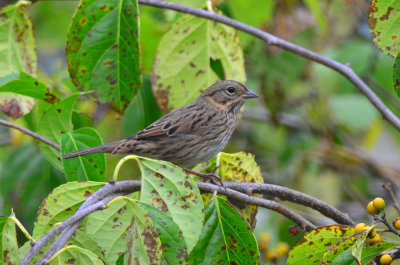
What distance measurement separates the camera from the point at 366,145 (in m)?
7.58

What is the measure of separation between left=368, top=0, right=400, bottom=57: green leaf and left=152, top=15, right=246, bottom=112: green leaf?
1.30 metres

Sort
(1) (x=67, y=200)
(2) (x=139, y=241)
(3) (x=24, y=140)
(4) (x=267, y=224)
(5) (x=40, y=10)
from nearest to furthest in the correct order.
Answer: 1. (2) (x=139, y=241)
2. (1) (x=67, y=200)
3. (3) (x=24, y=140)
4. (4) (x=267, y=224)
5. (5) (x=40, y=10)

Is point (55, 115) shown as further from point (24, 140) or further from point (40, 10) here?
point (40, 10)

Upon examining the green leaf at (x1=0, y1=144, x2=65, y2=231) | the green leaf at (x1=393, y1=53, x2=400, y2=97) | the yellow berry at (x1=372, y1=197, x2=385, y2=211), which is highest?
the green leaf at (x1=393, y1=53, x2=400, y2=97)

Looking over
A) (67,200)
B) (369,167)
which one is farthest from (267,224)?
(67,200)

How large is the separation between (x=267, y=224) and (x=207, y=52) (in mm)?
2812

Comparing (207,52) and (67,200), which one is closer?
(67,200)

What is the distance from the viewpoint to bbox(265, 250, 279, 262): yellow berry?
15.5 ft

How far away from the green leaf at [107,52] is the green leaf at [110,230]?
0.85 m

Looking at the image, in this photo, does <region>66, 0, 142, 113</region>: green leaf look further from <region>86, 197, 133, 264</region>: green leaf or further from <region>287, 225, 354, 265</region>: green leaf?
<region>287, 225, 354, 265</region>: green leaf

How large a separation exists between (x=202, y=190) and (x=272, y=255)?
7.11 feet

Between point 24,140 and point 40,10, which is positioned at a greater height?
point 40,10

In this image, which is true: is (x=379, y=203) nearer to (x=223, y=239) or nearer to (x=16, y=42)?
(x=223, y=239)

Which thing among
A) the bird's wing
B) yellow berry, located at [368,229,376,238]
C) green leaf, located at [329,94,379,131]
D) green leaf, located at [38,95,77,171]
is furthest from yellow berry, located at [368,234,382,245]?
green leaf, located at [329,94,379,131]
